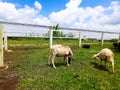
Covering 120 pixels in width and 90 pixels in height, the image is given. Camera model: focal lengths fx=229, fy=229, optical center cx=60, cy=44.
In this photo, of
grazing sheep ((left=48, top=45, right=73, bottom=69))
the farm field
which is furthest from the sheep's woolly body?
grazing sheep ((left=48, top=45, right=73, bottom=69))

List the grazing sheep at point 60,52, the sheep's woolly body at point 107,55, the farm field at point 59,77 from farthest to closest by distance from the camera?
the sheep's woolly body at point 107,55
the grazing sheep at point 60,52
the farm field at point 59,77

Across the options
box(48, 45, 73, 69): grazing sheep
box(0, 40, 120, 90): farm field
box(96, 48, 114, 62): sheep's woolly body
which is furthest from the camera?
box(96, 48, 114, 62): sheep's woolly body

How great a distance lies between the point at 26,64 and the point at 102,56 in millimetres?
3387

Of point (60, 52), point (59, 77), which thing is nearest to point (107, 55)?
point (60, 52)

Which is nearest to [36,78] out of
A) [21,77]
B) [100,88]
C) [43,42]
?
[21,77]

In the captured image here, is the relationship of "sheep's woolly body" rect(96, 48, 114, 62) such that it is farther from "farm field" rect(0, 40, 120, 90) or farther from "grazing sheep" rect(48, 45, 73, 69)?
"grazing sheep" rect(48, 45, 73, 69)

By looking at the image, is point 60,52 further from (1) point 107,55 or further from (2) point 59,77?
(1) point 107,55

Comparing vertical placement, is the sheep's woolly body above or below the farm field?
above

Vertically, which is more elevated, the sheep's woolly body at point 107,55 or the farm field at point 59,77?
the sheep's woolly body at point 107,55

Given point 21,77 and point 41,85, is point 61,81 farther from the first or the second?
point 21,77

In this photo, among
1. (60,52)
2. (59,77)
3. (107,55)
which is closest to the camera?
(59,77)

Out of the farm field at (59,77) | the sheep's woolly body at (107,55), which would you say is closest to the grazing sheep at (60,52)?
the farm field at (59,77)

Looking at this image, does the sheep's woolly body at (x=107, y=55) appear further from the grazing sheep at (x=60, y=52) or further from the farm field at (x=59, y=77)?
the grazing sheep at (x=60, y=52)

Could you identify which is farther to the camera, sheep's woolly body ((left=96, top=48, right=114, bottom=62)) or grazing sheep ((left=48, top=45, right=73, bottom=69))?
sheep's woolly body ((left=96, top=48, right=114, bottom=62))
